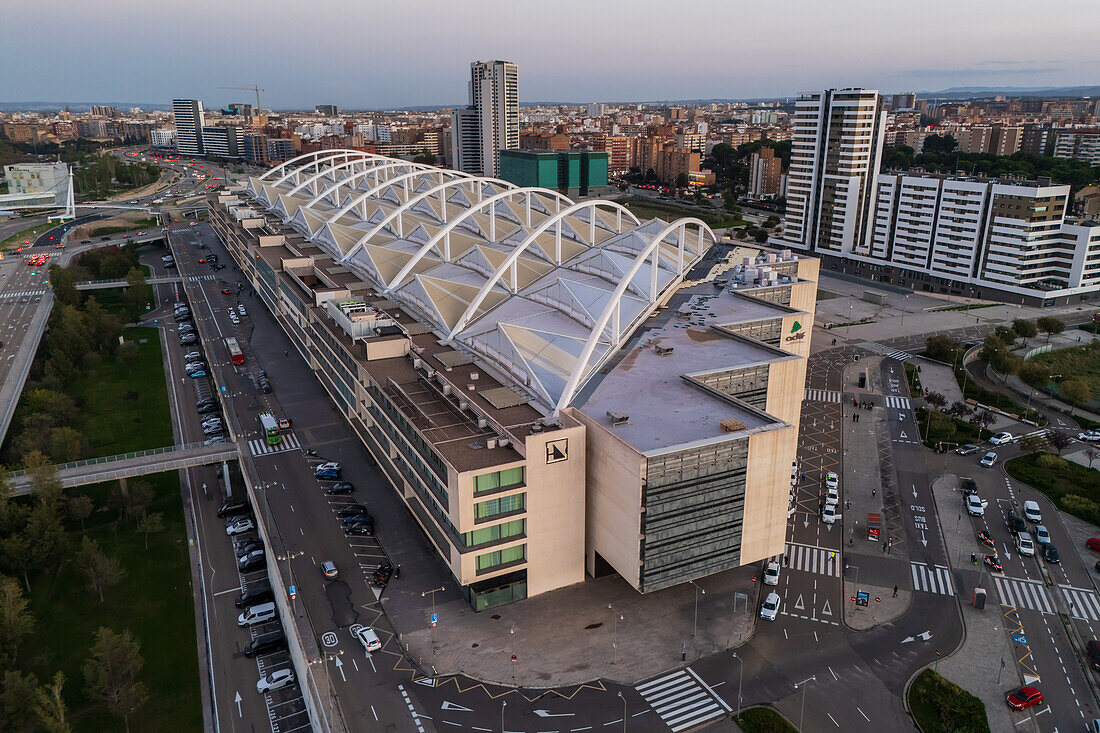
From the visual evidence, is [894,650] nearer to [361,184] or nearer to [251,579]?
[251,579]

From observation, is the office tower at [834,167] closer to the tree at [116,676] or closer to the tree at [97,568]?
the tree at [97,568]

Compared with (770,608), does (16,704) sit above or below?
above

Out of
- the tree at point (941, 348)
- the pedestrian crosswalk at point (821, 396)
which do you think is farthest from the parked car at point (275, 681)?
the tree at point (941, 348)

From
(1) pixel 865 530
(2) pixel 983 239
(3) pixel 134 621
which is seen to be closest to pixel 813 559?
(1) pixel 865 530

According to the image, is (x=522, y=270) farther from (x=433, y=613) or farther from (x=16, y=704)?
(x=16, y=704)

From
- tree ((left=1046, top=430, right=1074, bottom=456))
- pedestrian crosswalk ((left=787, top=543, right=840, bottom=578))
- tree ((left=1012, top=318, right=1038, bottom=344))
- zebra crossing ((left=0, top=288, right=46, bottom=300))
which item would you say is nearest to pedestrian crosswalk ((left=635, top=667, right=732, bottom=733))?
pedestrian crosswalk ((left=787, top=543, right=840, bottom=578))

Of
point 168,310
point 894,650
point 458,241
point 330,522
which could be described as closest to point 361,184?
point 168,310
